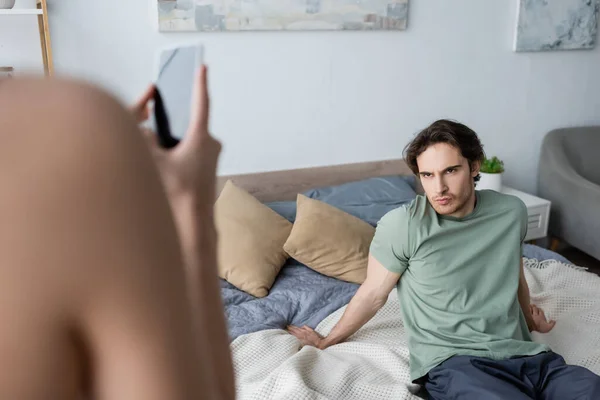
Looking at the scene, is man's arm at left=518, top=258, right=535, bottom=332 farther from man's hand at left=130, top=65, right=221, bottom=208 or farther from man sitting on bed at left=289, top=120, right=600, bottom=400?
man's hand at left=130, top=65, right=221, bottom=208

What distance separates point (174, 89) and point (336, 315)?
1.68 m

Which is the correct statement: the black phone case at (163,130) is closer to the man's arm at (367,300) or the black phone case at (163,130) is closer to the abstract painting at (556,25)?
the man's arm at (367,300)

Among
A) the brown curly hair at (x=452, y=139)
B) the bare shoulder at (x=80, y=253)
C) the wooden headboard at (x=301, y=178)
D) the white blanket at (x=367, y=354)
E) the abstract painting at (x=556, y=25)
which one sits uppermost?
the abstract painting at (x=556, y=25)

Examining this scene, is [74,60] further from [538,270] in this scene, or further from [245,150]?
[538,270]

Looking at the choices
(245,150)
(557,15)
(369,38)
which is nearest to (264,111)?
(245,150)

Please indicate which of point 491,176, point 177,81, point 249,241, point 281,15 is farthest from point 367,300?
point 491,176

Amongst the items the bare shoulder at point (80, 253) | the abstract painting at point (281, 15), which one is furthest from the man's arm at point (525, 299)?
the abstract painting at point (281, 15)

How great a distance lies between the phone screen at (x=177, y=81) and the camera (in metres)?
0.44

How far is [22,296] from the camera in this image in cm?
30

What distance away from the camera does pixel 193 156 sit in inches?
16.6

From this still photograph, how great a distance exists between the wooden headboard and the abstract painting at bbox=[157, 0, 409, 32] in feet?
2.23

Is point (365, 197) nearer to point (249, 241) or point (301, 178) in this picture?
point (301, 178)

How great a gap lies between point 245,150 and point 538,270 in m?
1.40

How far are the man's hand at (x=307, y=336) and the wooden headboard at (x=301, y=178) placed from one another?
976 millimetres
